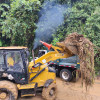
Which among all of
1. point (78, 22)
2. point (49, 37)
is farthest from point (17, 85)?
point (78, 22)

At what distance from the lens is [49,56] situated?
4398 millimetres

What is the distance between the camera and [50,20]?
9.54 m

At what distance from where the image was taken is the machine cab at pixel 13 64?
4145 millimetres

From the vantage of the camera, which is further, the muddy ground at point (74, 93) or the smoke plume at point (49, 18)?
the smoke plume at point (49, 18)

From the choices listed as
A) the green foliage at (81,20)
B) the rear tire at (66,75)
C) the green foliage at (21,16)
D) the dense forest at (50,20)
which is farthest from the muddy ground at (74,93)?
the green foliage at (21,16)

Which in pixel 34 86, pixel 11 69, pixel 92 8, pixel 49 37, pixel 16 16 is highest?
pixel 92 8

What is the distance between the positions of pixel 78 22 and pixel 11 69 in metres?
7.17

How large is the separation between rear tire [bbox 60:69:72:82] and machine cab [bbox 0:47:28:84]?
339cm

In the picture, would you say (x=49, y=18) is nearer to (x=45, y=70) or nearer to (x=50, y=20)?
(x=50, y=20)

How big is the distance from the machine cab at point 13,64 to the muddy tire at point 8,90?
0.72 feet

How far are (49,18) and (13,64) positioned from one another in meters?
6.32

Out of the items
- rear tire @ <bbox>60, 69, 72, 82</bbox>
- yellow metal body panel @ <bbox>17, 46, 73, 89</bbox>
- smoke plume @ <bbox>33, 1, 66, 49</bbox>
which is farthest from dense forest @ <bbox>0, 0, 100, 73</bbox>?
yellow metal body panel @ <bbox>17, 46, 73, 89</bbox>

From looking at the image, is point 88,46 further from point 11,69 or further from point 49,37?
point 49,37

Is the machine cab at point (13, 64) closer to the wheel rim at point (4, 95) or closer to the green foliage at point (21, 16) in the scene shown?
the wheel rim at point (4, 95)
